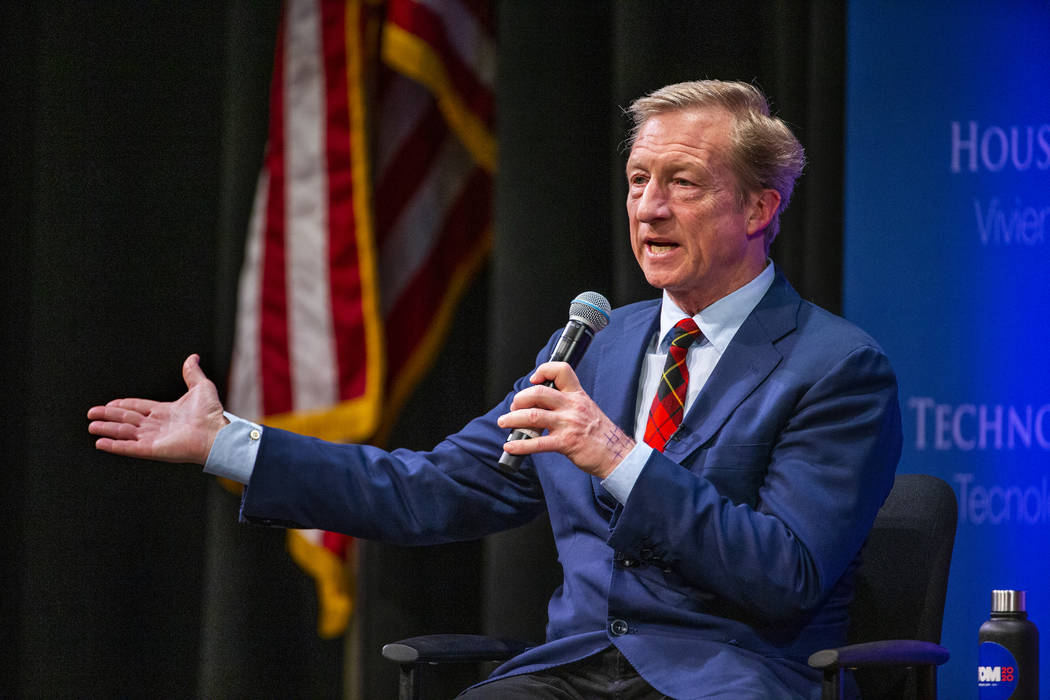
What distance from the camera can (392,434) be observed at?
2.93 meters

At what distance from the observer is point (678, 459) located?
1.79 m

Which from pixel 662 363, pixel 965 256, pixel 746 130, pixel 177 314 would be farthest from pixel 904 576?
Answer: pixel 177 314

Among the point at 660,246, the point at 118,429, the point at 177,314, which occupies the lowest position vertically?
the point at 118,429

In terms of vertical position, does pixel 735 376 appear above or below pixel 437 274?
below

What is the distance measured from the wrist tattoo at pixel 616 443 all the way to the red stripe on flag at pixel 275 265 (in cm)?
146

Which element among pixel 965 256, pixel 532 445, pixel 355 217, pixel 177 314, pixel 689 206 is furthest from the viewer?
pixel 177 314

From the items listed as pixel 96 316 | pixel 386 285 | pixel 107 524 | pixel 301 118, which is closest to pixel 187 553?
pixel 107 524

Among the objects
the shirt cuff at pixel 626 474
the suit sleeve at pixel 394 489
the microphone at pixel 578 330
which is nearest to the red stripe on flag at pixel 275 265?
the suit sleeve at pixel 394 489

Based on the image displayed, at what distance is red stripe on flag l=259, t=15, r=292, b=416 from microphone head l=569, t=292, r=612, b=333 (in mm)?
1370

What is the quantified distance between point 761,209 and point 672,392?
373 millimetres

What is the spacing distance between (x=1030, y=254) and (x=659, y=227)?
103cm

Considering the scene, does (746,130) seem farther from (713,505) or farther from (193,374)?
(193,374)

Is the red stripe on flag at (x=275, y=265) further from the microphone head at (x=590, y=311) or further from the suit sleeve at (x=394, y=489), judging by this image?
the microphone head at (x=590, y=311)

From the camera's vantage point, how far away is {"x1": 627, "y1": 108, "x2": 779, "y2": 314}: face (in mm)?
1925
